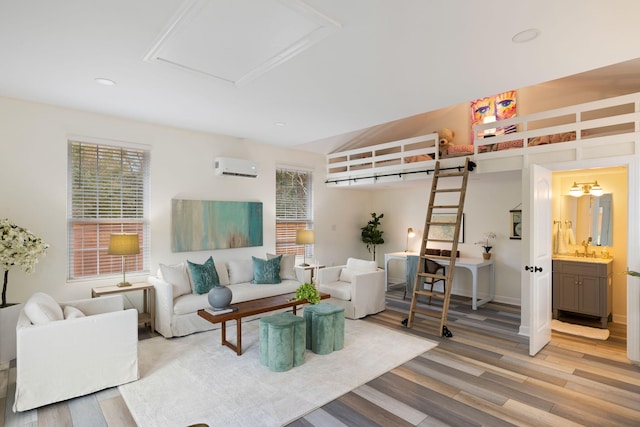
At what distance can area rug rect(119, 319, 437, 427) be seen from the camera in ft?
8.19

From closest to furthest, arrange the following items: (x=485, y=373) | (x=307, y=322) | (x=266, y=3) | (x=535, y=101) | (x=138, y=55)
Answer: (x=266, y=3)
(x=138, y=55)
(x=485, y=373)
(x=307, y=322)
(x=535, y=101)

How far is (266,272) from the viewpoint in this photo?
497 centimetres

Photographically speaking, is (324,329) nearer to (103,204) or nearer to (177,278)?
(177,278)

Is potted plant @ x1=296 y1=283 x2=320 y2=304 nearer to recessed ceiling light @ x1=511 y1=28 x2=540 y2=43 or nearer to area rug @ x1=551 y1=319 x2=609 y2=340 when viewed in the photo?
recessed ceiling light @ x1=511 y1=28 x2=540 y2=43

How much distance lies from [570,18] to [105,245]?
16.9ft

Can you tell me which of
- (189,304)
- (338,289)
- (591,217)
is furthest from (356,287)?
(591,217)

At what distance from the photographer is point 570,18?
2.14 m

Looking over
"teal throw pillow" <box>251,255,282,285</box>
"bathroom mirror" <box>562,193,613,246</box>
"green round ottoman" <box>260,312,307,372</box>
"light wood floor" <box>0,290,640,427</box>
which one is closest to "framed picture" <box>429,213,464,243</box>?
"bathroom mirror" <box>562,193,613,246</box>

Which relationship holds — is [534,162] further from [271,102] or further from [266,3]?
[266,3]

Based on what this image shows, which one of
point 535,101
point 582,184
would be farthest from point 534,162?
point 535,101

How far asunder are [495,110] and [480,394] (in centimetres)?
490

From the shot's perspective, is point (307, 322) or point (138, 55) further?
point (307, 322)

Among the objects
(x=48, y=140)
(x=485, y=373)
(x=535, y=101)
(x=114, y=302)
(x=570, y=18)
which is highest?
(x=535, y=101)

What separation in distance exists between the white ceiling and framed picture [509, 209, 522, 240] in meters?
2.93
